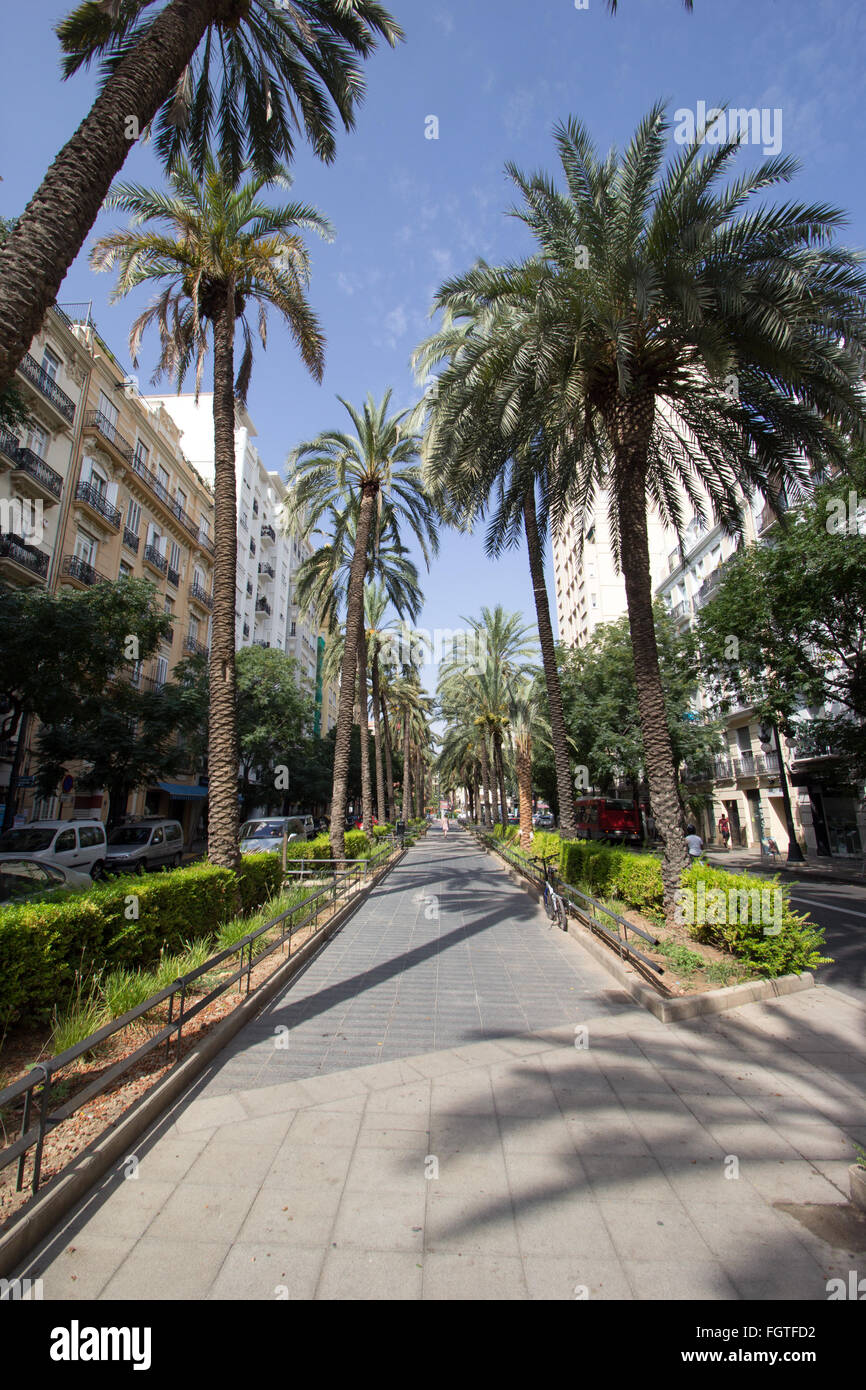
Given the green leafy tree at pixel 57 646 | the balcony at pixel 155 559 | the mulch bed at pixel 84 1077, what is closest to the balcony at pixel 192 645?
the balcony at pixel 155 559

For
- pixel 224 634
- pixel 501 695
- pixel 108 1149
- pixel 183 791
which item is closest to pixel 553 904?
pixel 224 634

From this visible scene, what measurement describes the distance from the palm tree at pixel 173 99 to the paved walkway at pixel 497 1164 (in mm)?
4914

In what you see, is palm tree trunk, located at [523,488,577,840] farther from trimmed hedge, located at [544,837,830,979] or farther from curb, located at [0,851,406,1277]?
curb, located at [0,851,406,1277]

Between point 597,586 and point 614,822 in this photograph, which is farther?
point 597,586

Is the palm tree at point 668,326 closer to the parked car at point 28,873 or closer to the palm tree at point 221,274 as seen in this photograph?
the palm tree at point 221,274

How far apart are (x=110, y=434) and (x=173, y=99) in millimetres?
21082

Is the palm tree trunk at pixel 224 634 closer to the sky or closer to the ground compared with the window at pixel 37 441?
closer to the ground

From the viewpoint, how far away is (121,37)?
7.49m

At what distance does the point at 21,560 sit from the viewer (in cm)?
2044

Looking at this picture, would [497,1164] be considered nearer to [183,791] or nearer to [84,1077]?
[84,1077]

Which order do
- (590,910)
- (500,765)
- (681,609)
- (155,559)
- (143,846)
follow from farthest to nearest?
1. (681,609)
2. (500,765)
3. (155,559)
4. (143,846)
5. (590,910)

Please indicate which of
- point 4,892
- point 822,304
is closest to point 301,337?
point 822,304

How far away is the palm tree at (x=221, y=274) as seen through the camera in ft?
33.1

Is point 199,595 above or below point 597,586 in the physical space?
below
